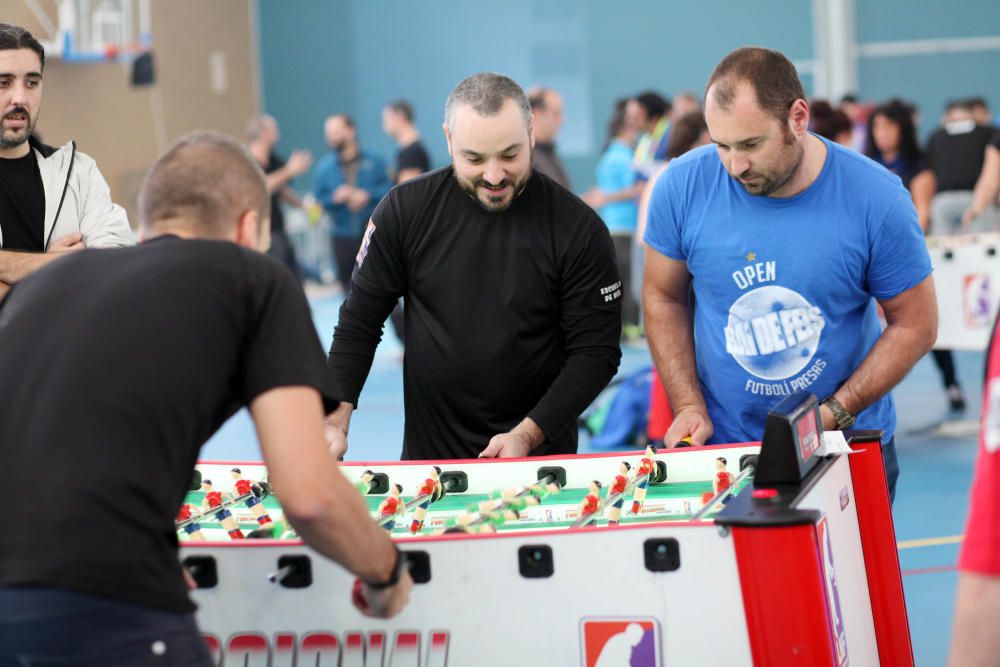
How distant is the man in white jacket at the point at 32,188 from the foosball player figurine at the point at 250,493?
29.2 inches

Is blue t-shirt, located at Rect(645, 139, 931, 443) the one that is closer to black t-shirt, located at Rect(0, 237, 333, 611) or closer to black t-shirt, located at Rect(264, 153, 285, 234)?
black t-shirt, located at Rect(0, 237, 333, 611)

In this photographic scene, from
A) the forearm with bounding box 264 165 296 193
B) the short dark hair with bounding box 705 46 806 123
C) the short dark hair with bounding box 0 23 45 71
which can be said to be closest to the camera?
the short dark hair with bounding box 705 46 806 123

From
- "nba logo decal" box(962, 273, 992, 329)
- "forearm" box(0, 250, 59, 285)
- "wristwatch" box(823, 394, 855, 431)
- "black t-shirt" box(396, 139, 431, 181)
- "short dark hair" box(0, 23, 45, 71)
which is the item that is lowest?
"nba logo decal" box(962, 273, 992, 329)

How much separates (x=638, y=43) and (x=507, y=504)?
15329mm

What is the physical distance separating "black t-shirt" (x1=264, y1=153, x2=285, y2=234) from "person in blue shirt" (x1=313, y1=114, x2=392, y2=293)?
1.65 feet

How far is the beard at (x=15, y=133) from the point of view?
10.5ft

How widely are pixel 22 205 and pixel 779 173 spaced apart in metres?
1.88

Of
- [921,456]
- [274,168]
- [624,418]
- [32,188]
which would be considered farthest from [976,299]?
[274,168]

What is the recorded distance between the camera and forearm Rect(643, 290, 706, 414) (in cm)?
331

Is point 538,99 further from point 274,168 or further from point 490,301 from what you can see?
point 490,301

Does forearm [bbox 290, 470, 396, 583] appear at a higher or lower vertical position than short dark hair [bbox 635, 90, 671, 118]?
lower

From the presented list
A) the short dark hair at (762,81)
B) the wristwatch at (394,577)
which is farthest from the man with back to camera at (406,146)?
the wristwatch at (394,577)

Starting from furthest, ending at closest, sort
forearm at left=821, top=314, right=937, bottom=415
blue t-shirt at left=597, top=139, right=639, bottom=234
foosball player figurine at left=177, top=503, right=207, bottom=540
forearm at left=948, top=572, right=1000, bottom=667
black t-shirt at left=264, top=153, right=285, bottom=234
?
black t-shirt at left=264, top=153, right=285, bottom=234 < blue t-shirt at left=597, top=139, right=639, bottom=234 < forearm at left=821, top=314, right=937, bottom=415 < foosball player figurine at left=177, top=503, right=207, bottom=540 < forearm at left=948, top=572, right=1000, bottom=667

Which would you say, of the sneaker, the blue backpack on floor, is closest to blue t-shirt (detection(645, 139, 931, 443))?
the blue backpack on floor
